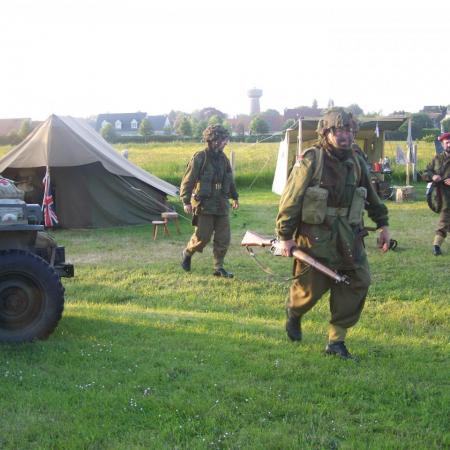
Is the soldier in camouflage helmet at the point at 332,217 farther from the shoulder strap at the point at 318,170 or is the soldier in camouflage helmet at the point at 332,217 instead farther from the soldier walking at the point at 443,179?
the soldier walking at the point at 443,179

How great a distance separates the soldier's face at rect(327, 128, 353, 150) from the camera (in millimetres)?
4383

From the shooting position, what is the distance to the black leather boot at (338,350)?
460 centimetres

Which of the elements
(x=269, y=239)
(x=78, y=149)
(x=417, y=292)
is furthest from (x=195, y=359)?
(x=78, y=149)

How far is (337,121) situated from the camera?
438cm

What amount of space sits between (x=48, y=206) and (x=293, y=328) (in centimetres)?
806

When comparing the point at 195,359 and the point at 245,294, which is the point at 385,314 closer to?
the point at 245,294

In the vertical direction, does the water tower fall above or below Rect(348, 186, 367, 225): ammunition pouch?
above

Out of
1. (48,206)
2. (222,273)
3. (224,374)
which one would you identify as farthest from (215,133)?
(48,206)

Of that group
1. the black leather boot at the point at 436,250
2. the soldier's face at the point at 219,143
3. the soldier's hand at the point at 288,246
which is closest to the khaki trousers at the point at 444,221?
the black leather boot at the point at 436,250

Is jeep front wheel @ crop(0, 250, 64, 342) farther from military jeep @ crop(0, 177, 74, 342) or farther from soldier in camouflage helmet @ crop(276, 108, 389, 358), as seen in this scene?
soldier in camouflage helmet @ crop(276, 108, 389, 358)

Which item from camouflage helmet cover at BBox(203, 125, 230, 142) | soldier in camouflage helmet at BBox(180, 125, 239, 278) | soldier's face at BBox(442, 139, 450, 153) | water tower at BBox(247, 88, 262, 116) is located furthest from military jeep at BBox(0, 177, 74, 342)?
water tower at BBox(247, 88, 262, 116)

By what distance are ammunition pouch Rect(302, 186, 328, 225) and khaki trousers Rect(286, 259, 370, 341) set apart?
1.29ft

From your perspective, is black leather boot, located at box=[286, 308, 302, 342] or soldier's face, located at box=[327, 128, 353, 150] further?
black leather boot, located at box=[286, 308, 302, 342]

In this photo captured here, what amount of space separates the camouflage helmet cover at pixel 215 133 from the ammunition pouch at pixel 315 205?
3.49m
